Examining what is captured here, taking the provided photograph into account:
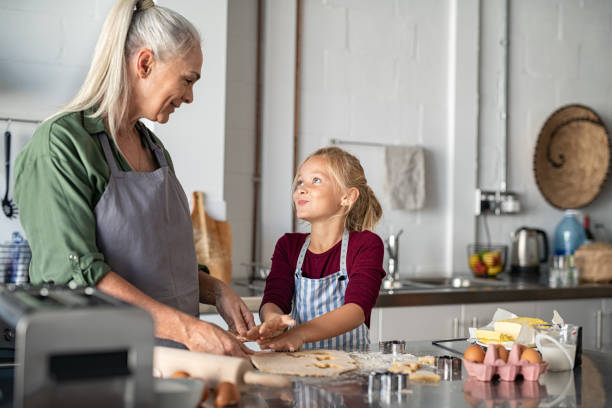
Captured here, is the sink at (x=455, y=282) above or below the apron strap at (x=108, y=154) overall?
below

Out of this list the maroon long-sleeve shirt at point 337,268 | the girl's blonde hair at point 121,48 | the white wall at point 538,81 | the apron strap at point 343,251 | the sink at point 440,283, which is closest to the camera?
the girl's blonde hair at point 121,48

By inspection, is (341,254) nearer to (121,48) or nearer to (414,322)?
(121,48)

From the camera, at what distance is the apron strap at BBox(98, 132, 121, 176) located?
133 centimetres

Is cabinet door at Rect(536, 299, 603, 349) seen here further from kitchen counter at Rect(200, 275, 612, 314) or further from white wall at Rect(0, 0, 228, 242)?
white wall at Rect(0, 0, 228, 242)

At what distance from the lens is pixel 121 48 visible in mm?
1358

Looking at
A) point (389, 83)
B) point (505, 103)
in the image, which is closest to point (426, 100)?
point (389, 83)

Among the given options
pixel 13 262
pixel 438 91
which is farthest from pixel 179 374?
pixel 438 91

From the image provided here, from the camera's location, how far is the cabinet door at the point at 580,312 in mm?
3037

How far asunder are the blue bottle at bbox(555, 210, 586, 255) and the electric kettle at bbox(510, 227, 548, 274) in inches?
6.6

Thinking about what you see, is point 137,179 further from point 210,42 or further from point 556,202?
point 556,202

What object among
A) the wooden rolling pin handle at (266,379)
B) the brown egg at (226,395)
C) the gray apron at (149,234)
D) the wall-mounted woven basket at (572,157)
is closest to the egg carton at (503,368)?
the wooden rolling pin handle at (266,379)

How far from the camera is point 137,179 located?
1.38 meters

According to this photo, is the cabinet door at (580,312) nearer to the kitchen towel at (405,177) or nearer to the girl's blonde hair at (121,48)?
the kitchen towel at (405,177)

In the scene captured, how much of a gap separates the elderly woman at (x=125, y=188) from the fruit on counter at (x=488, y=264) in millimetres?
2125
